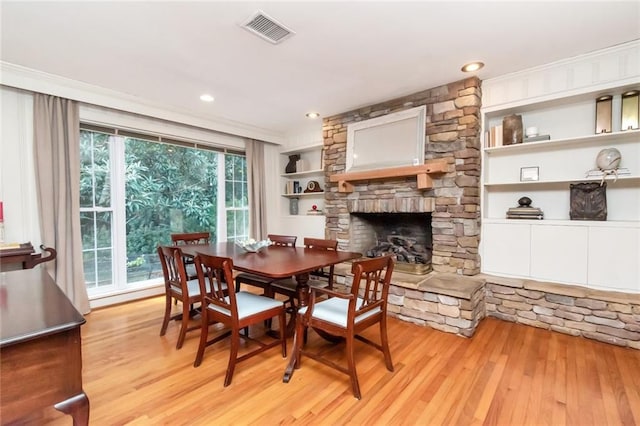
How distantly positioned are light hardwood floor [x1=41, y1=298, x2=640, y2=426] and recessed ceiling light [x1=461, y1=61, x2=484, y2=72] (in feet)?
8.07

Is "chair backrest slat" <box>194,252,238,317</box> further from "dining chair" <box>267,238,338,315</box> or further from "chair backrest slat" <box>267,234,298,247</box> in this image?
"chair backrest slat" <box>267,234,298,247</box>

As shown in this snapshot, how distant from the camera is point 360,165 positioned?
3.91 m

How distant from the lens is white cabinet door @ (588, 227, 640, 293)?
2512mm

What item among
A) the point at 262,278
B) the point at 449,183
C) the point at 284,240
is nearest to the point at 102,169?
the point at 284,240

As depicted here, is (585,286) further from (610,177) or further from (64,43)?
(64,43)

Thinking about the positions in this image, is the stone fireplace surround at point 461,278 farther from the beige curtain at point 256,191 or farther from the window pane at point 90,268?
the window pane at point 90,268

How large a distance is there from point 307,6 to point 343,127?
2.27 metres

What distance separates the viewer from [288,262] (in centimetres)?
229

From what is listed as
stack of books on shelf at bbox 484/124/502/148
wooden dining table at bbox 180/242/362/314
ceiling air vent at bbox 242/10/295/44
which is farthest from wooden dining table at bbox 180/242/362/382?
stack of books on shelf at bbox 484/124/502/148

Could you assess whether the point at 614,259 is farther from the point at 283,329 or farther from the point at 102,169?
the point at 102,169

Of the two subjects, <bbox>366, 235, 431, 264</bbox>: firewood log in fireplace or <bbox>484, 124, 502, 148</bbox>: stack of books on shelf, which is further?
<bbox>366, 235, 431, 264</bbox>: firewood log in fireplace

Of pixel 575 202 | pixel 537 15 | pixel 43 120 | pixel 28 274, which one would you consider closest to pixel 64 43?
pixel 43 120

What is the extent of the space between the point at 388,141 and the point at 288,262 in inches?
84.1

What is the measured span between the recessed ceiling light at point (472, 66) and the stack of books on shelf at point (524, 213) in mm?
1476
